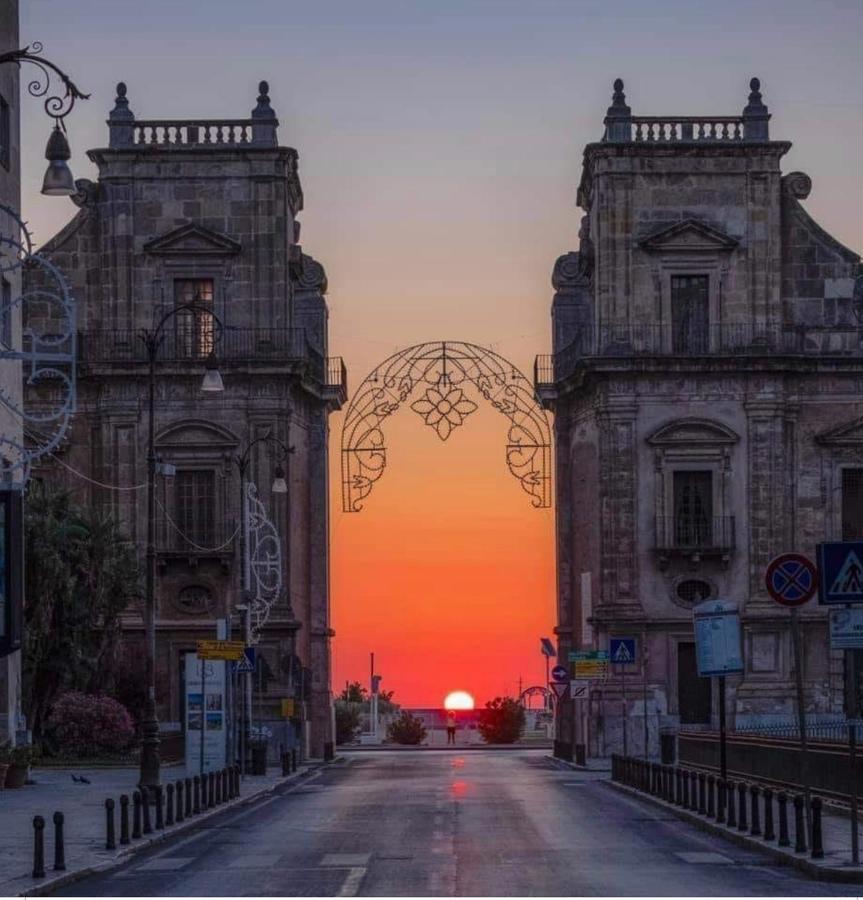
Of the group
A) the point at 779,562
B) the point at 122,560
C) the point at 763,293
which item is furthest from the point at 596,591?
the point at 779,562

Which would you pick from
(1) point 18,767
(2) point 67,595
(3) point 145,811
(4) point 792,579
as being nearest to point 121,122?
(2) point 67,595

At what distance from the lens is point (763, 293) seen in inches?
3056

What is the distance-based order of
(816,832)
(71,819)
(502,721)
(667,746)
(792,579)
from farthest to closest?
(502,721), (667,746), (71,819), (792,579), (816,832)

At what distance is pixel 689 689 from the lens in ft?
252

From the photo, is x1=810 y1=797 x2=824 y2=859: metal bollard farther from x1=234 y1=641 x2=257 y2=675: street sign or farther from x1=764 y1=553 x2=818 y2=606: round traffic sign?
x1=234 y1=641 x2=257 y2=675: street sign

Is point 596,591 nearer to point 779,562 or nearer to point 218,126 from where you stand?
point 218,126

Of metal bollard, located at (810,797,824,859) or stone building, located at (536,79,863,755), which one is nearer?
metal bollard, located at (810,797,824,859)

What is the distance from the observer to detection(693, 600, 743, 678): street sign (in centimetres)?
4297

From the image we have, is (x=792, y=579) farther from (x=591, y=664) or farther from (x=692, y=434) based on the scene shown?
(x=692, y=434)

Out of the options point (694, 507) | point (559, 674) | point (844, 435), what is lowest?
point (559, 674)

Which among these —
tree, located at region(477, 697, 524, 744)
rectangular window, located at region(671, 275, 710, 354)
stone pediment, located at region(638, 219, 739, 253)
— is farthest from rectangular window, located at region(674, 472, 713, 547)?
tree, located at region(477, 697, 524, 744)

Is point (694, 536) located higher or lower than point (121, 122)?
lower

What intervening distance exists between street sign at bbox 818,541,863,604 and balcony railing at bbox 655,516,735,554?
50.1m

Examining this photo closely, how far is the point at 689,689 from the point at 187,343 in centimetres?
2029
